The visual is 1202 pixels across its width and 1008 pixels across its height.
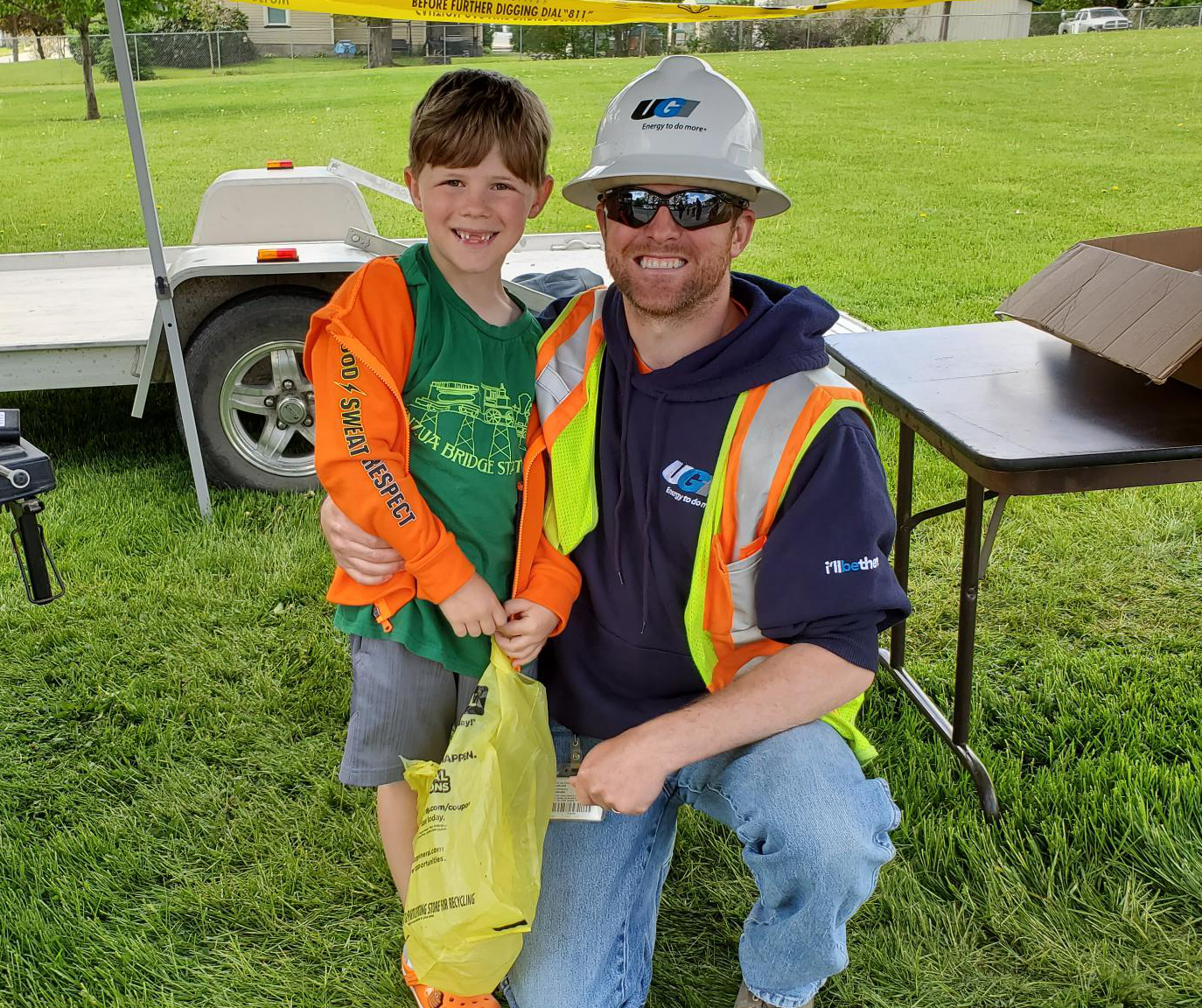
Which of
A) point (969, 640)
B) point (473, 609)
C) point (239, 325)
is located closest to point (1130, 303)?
point (969, 640)

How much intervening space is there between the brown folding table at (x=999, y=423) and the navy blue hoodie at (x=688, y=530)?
1.73 ft

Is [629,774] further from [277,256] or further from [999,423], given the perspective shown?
[277,256]

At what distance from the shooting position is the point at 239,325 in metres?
4.32

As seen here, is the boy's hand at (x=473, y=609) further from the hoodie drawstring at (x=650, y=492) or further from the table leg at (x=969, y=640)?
the table leg at (x=969, y=640)

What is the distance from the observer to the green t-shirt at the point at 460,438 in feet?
6.86

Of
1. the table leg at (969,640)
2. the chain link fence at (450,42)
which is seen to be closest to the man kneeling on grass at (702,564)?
the table leg at (969,640)

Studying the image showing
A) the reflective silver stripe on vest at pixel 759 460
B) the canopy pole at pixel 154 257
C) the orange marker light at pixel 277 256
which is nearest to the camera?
the reflective silver stripe on vest at pixel 759 460

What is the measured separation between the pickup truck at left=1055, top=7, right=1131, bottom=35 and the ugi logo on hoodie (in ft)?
126

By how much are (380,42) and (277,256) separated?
16063 mm

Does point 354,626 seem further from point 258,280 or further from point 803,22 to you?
point 803,22

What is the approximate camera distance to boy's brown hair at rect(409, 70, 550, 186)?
6.88 feet

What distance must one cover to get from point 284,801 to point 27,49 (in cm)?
3292

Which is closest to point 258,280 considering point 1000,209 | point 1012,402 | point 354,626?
point 354,626

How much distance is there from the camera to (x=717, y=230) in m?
2.04
